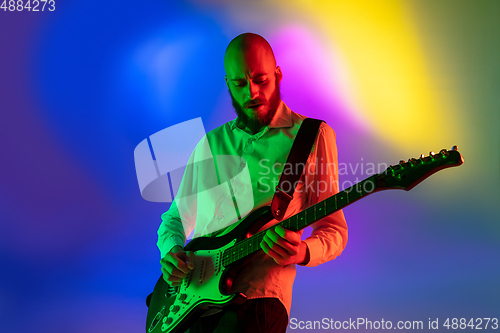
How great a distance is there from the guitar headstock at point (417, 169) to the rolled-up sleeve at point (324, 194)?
0.30 metres

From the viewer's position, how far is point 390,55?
2555 mm

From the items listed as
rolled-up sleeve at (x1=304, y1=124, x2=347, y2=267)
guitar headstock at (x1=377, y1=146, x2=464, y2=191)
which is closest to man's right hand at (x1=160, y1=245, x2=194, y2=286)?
rolled-up sleeve at (x1=304, y1=124, x2=347, y2=267)

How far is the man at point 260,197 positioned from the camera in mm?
1406

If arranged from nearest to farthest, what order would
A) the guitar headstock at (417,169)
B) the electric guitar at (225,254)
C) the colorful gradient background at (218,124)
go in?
the guitar headstock at (417,169) → the electric guitar at (225,254) → the colorful gradient background at (218,124)

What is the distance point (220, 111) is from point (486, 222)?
1.68m

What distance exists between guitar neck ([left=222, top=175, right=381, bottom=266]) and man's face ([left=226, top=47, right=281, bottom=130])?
1.53ft

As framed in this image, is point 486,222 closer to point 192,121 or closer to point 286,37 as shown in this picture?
point 286,37

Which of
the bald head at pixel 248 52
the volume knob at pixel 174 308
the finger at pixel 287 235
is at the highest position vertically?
the bald head at pixel 248 52

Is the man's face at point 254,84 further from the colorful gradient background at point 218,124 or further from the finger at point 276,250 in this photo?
the colorful gradient background at point 218,124

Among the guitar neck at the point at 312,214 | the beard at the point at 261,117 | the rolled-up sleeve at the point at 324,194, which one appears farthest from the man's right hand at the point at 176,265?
the beard at the point at 261,117

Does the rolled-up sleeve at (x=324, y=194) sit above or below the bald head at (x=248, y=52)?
below

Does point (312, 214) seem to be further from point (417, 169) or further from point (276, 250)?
point (417, 169)

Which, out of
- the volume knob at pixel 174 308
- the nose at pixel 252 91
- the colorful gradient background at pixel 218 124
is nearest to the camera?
the volume knob at pixel 174 308

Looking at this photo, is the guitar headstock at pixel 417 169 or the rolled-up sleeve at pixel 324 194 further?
the rolled-up sleeve at pixel 324 194
